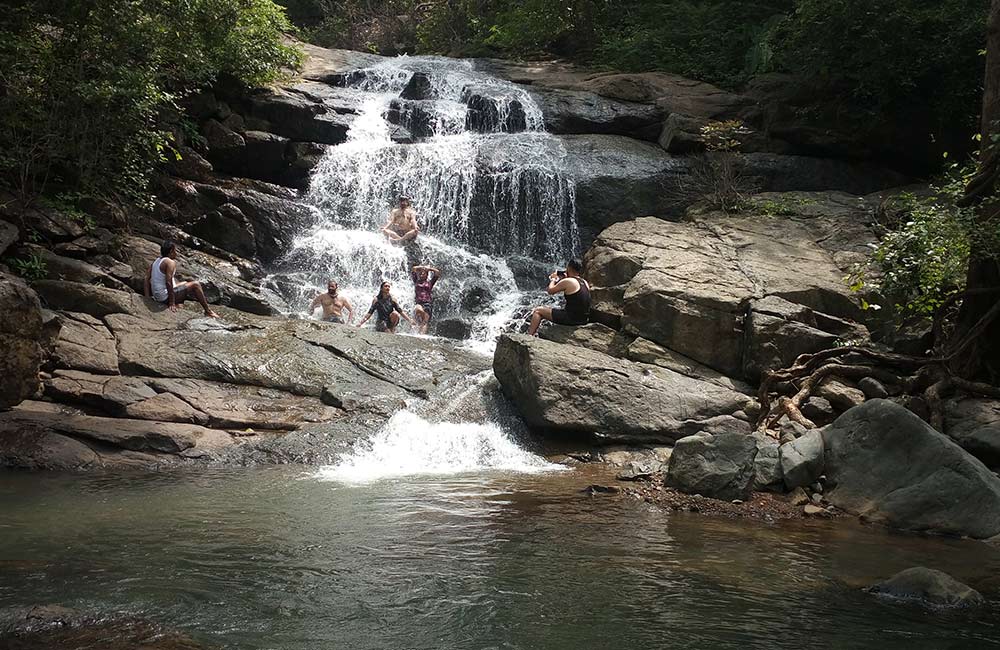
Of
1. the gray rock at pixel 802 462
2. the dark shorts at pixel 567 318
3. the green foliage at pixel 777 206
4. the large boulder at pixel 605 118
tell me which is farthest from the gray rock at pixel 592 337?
the large boulder at pixel 605 118

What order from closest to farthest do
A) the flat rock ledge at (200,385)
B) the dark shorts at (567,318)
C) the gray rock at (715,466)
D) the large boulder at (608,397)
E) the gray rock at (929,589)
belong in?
the gray rock at (929,589) < the gray rock at (715,466) < the flat rock ledge at (200,385) < the large boulder at (608,397) < the dark shorts at (567,318)

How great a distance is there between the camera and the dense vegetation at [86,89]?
1285 centimetres

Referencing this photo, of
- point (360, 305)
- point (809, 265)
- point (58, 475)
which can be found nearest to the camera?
point (58, 475)

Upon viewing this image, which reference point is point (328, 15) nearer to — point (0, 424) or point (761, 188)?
point (761, 188)

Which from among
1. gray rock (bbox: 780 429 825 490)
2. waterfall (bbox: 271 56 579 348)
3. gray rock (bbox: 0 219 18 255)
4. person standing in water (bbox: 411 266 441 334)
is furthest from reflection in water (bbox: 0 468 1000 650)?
waterfall (bbox: 271 56 579 348)

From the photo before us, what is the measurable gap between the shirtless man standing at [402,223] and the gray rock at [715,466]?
30.2ft

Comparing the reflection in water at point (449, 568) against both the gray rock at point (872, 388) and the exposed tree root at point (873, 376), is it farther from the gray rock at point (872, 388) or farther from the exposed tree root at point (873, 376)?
the gray rock at point (872, 388)

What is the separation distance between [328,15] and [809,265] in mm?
24389

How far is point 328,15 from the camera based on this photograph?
3164 centimetres

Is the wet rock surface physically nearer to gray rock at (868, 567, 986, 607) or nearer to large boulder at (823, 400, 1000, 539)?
large boulder at (823, 400, 1000, 539)

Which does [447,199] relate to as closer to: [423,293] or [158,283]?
[423,293]

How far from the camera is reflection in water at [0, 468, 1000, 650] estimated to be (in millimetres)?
4770

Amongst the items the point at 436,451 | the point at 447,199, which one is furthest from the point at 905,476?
the point at 447,199

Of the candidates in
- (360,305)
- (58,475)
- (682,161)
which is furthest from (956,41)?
(58,475)
